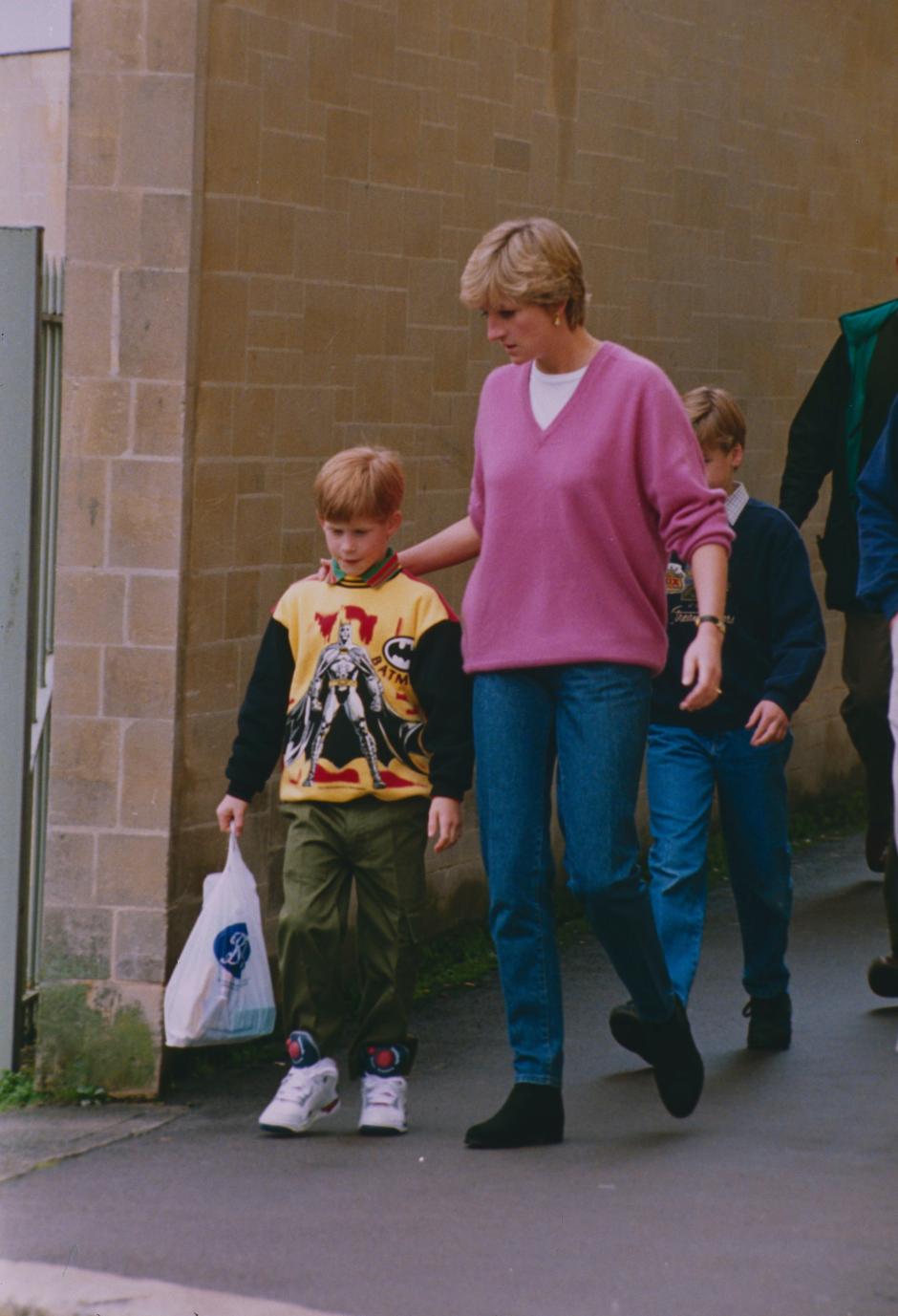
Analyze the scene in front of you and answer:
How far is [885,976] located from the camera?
6.56 meters

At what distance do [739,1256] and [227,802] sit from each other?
1660 millimetres

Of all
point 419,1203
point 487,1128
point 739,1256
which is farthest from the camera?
point 487,1128

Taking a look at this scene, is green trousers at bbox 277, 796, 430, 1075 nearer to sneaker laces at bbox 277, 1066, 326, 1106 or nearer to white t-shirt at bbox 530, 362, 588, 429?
sneaker laces at bbox 277, 1066, 326, 1106

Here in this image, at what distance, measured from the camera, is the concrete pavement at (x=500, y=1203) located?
4203 mm

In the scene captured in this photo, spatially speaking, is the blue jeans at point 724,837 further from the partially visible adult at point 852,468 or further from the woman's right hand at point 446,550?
the partially visible adult at point 852,468

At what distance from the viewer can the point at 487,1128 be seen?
5.20 meters

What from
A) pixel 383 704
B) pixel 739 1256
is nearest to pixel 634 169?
pixel 383 704

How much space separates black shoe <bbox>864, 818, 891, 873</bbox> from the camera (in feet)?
A: 26.7

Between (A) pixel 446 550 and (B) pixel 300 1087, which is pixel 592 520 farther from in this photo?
(B) pixel 300 1087

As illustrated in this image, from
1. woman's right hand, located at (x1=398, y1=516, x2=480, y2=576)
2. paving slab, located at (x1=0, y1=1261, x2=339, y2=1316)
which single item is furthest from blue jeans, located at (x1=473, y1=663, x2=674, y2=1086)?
paving slab, located at (x1=0, y1=1261, x2=339, y2=1316)

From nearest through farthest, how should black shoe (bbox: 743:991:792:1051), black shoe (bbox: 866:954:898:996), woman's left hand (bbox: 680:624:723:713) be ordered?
1. woman's left hand (bbox: 680:624:723:713)
2. black shoe (bbox: 743:991:792:1051)
3. black shoe (bbox: 866:954:898:996)

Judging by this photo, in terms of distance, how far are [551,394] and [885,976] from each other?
7.69 ft

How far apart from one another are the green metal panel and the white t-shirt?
1.48 metres

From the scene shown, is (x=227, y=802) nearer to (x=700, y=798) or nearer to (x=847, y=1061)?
(x=700, y=798)
